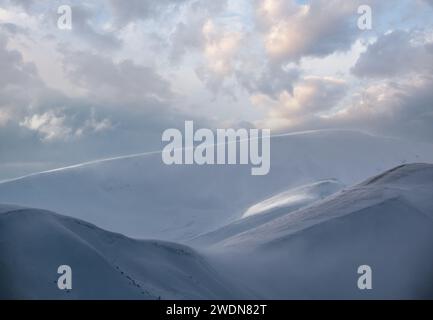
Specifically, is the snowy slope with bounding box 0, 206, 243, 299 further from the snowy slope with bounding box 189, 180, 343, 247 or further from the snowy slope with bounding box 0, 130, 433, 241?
the snowy slope with bounding box 0, 130, 433, 241

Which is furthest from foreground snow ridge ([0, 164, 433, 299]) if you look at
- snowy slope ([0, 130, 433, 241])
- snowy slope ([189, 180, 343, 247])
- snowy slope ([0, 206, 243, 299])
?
snowy slope ([0, 130, 433, 241])

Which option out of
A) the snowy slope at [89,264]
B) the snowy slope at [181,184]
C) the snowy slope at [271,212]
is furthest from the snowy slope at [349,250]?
the snowy slope at [181,184]

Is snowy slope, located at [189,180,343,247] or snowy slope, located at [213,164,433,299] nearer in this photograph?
snowy slope, located at [213,164,433,299]

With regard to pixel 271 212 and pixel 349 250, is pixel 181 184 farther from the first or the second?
pixel 349 250

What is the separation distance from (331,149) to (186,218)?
5316cm

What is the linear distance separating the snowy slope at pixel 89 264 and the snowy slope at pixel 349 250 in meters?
A: 3.41

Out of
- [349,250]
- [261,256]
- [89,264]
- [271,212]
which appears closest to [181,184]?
[271,212]

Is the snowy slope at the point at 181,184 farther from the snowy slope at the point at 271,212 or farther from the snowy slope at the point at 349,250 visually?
the snowy slope at the point at 349,250

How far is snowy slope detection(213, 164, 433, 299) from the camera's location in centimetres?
2430

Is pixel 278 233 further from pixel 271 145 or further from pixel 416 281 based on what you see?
pixel 271 145

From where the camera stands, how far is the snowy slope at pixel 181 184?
Answer: 109062mm

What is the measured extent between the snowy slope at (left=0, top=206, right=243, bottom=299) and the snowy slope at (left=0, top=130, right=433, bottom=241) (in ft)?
236

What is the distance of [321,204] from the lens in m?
35.1

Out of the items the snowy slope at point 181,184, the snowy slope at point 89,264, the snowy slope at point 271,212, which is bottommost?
the snowy slope at point 89,264
